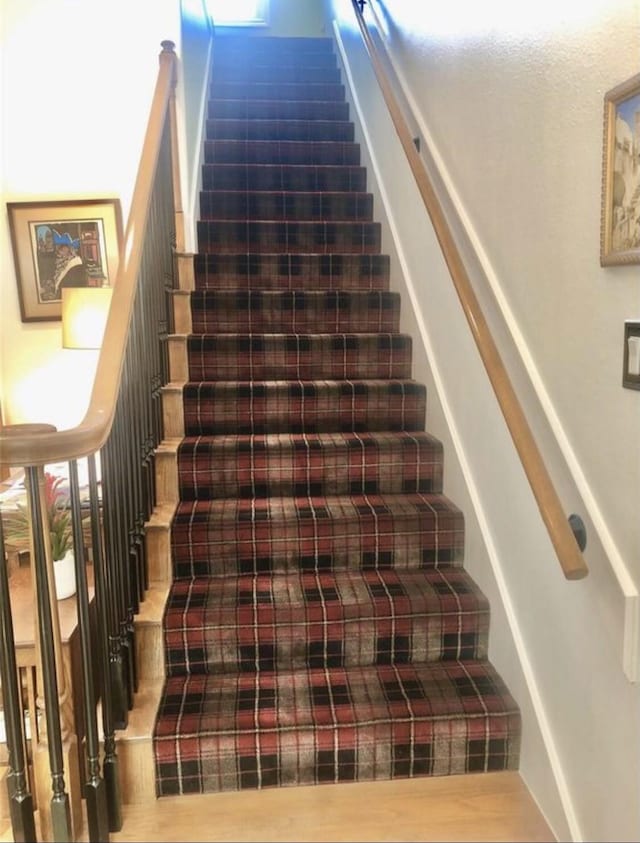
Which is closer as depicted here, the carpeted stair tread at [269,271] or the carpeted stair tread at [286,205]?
the carpeted stair tread at [269,271]

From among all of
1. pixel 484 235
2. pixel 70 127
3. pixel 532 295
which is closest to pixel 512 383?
pixel 532 295

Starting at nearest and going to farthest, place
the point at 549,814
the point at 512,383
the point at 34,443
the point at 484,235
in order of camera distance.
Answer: the point at 34,443
the point at 549,814
the point at 512,383
the point at 484,235

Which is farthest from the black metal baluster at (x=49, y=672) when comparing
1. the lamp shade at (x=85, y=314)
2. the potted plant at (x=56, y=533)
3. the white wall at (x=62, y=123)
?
the white wall at (x=62, y=123)

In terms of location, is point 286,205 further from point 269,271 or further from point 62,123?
point 62,123

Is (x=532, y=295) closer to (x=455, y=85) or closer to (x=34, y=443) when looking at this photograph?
(x=455, y=85)

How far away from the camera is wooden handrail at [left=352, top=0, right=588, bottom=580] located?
1223 millimetres

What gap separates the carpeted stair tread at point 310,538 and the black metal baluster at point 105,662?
506 millimetres

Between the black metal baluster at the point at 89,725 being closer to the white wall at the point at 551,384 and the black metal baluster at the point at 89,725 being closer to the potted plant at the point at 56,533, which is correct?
the potted plant at the point at 56,533

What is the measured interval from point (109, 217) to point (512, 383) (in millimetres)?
2535

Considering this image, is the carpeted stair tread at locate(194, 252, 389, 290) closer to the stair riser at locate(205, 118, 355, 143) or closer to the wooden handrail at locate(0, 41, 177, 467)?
the wooden handrail at locate(0, 41, 177, 467)

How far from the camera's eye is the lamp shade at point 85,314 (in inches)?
112

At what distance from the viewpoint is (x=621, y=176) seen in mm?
1148

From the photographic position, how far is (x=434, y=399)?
234 cm

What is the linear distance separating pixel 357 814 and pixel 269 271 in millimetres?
2167
